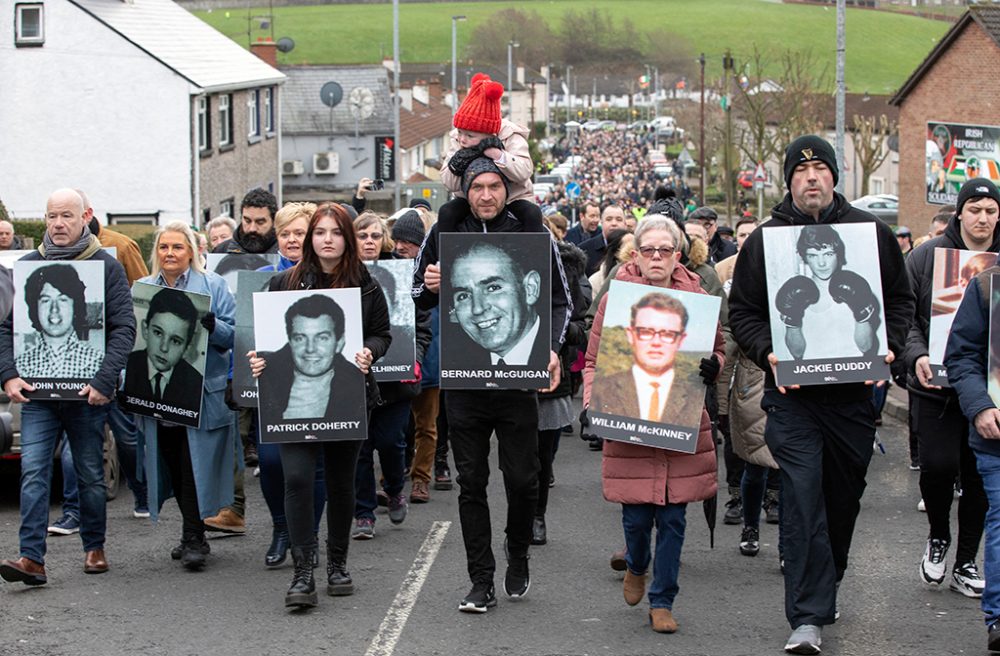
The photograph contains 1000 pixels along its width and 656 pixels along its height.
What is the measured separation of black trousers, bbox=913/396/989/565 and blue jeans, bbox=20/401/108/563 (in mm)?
4408

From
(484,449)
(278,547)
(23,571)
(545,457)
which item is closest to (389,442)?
(545,457)

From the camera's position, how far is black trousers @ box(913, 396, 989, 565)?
7.95 meters

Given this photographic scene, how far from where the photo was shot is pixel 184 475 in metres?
8.56

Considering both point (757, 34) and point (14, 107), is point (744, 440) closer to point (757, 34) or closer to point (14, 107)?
point (14, 107)

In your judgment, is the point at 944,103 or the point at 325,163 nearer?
the point at 944,103

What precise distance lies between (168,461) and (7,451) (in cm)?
199

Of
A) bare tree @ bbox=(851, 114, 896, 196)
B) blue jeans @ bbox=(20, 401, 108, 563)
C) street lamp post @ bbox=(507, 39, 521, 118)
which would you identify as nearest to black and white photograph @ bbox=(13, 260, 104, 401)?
blue jeans @ bbox=(20, 401, 108, 563)

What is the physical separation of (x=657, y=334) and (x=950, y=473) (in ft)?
6.04

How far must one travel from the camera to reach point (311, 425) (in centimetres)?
751

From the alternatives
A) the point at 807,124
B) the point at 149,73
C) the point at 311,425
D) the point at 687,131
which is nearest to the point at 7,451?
the point at 311,425

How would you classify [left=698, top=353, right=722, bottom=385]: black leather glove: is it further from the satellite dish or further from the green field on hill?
the green field on hill

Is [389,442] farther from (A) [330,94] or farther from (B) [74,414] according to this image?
(A) [330,94]

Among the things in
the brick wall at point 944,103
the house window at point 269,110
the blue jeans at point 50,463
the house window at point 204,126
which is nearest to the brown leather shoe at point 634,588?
the blue jeans at point 50,463

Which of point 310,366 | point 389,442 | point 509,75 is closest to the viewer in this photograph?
point 310,366
